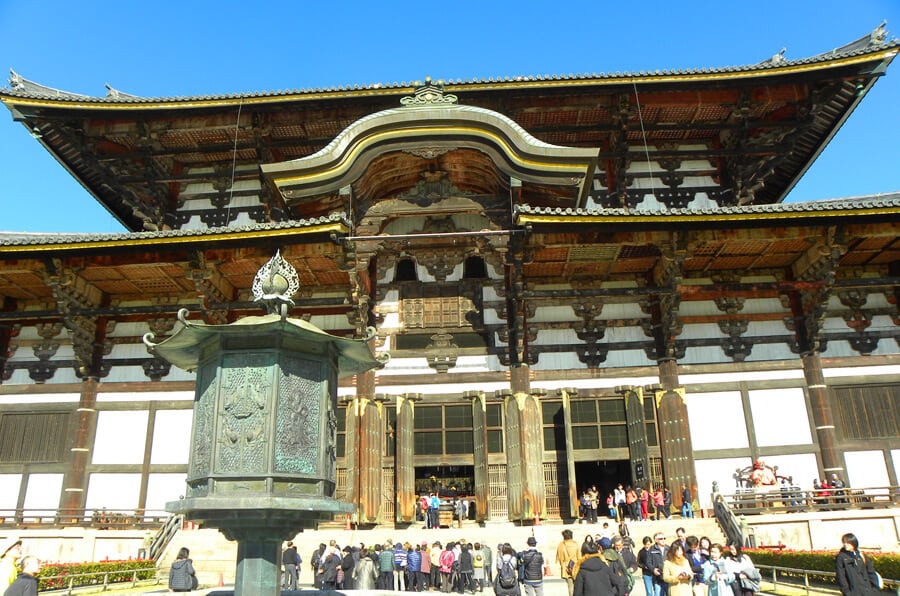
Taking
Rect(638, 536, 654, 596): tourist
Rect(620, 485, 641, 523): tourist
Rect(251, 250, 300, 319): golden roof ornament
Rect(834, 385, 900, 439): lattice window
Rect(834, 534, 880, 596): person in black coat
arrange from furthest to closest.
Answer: Rect(834, 385, 900, 439): lattice window
Rect(620, 485, 641, 523): tourist
Rect(638, 536, 654, 596): tourist
Rect(251, 250, 300, 319): golden roof ornament
Rect(834, 534, 880, 596): person in black coat

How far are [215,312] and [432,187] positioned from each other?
6.60 metres

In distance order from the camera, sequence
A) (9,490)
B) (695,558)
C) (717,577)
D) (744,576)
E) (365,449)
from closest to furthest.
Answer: (717,577) < (744,576) < (695,558) < (365,449) < (9,490)

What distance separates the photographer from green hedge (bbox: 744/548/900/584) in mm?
10148

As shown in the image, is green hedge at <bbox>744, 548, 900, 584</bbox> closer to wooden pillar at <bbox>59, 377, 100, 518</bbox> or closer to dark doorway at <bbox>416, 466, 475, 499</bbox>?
dark doorway at <bbox>416, 466, 475, 499</bbox>

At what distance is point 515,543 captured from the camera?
15.2 metres

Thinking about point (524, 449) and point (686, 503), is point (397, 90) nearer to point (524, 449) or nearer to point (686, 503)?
point (524, 449)

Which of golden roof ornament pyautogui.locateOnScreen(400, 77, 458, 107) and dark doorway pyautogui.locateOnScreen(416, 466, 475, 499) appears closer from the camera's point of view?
golden roof ornament pyautogui.locateOnScreen(400, 77, 458, 107)

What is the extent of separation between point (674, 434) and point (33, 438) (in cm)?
1685

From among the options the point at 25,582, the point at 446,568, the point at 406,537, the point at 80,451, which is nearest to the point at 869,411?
the point at 446,568

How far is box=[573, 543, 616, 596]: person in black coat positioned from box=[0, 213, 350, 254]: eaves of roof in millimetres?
10154

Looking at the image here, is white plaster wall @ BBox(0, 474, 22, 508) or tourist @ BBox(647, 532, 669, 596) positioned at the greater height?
white plaster wall @ BBox(0, 474, 22, 508)

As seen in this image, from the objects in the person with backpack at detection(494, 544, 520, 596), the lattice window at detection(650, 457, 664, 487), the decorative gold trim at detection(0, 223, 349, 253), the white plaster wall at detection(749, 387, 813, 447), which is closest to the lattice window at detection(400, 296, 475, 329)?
the decorative gold trim at detection(0, 223, 349, 253)

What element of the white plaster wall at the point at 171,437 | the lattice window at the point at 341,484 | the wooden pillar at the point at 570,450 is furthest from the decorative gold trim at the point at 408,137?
the lattice window at the point at 341,484

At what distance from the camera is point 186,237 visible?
15758mm
